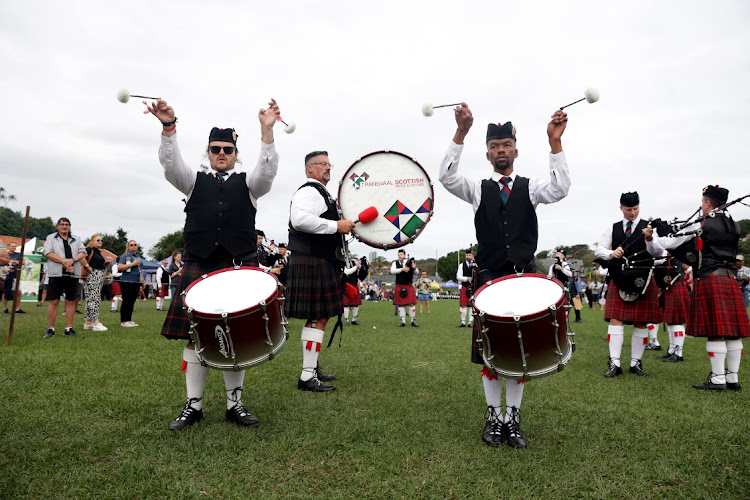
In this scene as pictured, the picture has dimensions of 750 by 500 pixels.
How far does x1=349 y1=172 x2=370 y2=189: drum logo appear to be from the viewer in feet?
11.8

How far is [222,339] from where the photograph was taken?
262 centimetres

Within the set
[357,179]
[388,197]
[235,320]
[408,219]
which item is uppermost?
[357,179]

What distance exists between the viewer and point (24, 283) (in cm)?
1648

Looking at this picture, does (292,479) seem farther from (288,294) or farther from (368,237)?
(288,294)

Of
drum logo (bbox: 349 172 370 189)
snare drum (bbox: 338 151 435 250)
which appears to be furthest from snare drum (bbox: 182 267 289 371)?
drum logo (bbox: 349 172 370 189)

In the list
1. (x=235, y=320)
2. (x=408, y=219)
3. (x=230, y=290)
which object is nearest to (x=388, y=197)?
(x=408, y=219)

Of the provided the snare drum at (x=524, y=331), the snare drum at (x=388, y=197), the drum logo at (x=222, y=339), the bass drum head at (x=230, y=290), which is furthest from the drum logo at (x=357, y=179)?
the drum logo at (x=222, y=339)

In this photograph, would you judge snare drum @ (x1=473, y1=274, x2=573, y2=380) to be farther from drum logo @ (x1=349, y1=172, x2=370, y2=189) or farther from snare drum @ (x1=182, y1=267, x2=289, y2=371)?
drum logo @ (x1=349, y1=172, x2=370, y2=189)

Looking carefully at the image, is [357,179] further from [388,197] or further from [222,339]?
[222,339]

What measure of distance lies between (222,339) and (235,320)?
6.1 inches

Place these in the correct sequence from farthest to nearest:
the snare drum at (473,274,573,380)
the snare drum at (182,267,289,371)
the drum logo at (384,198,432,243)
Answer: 1. the drum logo at (384,198,432,243)
2. the snare drum at (182,267,289,371)
3. the snare drum at (473,274,573,380)

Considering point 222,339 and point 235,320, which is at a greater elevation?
point 235,320

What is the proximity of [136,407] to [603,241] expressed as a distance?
4920 millimetres

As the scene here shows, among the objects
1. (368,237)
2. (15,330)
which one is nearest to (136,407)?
(368,237)
